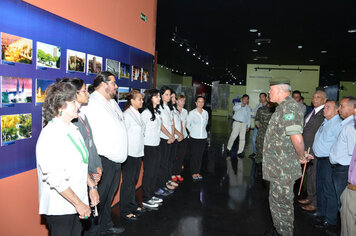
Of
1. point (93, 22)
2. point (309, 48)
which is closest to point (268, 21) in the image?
point (309, 48)

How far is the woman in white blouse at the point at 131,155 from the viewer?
321 cm

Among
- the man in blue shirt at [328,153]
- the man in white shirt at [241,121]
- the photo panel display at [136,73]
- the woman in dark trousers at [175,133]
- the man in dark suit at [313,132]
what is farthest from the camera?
the man in white shirt at [241,121]

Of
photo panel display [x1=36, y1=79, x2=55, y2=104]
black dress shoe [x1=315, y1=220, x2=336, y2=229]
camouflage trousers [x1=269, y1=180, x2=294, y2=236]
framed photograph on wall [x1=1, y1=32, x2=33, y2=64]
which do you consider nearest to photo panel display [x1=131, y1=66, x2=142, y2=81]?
photo panel display [x1=36, y1=79, x2=55, y2=104]

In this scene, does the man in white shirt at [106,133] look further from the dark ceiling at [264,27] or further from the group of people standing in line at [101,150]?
the dark ceiling at [264,27]

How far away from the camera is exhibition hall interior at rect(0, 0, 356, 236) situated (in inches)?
80.7

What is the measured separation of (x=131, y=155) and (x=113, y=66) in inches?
48.1

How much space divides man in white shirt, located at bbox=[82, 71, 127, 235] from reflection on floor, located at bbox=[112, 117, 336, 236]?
2.12ft

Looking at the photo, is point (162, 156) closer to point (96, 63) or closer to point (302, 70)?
point (96, 63)

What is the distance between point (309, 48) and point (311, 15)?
13.1ft

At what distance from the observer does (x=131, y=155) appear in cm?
320

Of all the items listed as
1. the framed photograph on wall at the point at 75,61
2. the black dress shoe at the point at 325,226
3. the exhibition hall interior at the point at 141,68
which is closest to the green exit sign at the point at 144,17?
the exhibition hall interior at the point at 141,68

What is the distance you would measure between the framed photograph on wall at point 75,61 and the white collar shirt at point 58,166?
1.09m

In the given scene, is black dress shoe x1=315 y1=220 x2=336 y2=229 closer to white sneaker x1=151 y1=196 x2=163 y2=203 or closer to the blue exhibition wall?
white sneaker x1=151 y1=196 x2=163 y2=203

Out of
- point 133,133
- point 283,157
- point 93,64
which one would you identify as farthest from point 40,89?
point 283,157
